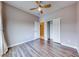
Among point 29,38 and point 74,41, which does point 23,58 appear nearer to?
point 74,41

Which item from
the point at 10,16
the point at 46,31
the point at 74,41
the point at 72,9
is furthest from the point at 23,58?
the point at 46,31

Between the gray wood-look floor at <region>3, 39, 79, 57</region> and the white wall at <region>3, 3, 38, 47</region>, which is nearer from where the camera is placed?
the gray wood-look floor at <region>3, 39, 79, 57</region>

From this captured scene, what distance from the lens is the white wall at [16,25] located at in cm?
427

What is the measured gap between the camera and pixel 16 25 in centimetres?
498

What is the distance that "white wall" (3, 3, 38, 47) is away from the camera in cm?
427

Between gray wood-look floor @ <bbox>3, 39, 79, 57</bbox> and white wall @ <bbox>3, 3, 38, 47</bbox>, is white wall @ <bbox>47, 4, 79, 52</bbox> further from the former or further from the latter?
white wall @ <bbox>3, 3, 38, 47</bbox>

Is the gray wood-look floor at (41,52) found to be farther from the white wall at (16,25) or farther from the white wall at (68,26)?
the white wall at (16,25)

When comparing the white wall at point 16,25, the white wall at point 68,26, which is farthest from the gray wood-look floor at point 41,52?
the white wall at point 16,25

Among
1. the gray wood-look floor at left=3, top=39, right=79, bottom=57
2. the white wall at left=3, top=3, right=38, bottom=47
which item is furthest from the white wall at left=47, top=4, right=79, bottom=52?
the white wall at left=3, top=3, right=38, bottom=47

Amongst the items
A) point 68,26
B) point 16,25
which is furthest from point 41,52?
point 16,25

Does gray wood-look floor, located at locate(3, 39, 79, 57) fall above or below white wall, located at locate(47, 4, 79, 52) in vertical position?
below

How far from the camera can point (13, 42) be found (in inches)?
186

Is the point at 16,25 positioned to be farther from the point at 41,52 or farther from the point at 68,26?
the point at 68,26

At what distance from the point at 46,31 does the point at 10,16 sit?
3.73m
